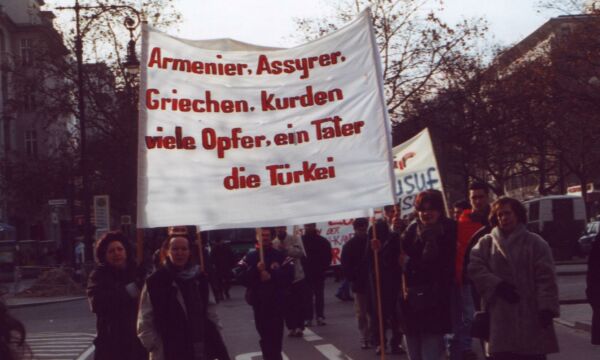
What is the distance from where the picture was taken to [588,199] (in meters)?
68.0

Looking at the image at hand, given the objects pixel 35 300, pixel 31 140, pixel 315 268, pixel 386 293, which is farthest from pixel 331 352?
pixel 31 140

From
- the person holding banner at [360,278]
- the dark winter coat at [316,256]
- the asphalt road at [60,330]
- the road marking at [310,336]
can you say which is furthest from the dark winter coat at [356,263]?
the dark winter coat at [316,256]

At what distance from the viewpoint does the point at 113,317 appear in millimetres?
8094

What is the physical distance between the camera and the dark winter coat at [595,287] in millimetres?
8102

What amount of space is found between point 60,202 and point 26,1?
1879 inches

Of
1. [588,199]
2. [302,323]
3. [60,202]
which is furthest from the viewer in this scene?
[588,199]

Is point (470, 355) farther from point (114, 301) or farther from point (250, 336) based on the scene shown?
point (250, 336)

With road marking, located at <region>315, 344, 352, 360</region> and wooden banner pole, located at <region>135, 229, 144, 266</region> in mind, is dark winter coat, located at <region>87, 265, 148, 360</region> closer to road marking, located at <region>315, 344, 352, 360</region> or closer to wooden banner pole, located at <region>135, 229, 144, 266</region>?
wooden banner pole, located at <region>135, 229, 144, 266</region>

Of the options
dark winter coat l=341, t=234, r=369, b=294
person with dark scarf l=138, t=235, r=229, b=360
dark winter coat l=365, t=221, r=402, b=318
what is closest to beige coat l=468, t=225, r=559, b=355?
person with dark scarf l=138, t=235, r=229, b=360

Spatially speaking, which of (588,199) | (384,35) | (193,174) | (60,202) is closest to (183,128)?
(193,174)

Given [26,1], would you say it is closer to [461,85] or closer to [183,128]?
[461,85]

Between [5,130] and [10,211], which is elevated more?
[5,130]

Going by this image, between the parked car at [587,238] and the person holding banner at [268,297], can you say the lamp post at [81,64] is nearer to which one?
the parked car at [587,238]

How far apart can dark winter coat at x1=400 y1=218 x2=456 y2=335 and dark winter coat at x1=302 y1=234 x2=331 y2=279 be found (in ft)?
35.0
